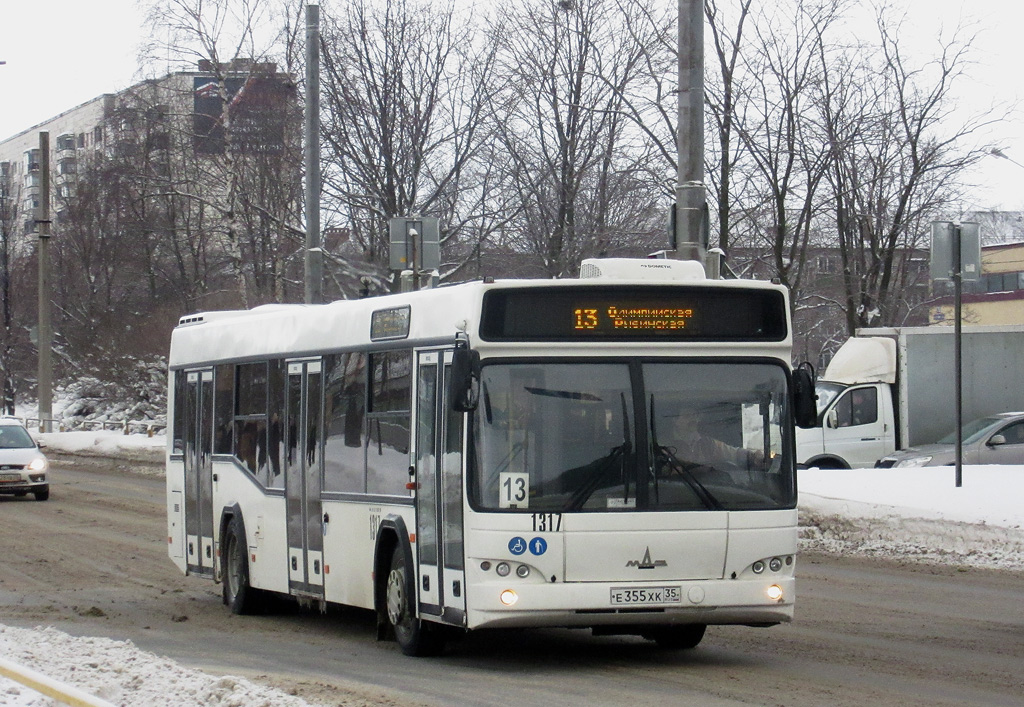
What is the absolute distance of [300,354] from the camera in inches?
483

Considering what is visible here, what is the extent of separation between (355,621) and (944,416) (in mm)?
15481

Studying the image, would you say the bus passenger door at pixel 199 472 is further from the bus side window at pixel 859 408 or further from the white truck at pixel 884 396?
the bus side window at pixel 859 408

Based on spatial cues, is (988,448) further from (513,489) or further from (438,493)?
(513,489)

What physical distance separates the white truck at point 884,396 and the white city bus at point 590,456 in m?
15.5

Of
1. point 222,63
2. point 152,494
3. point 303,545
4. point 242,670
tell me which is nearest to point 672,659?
point 242,670

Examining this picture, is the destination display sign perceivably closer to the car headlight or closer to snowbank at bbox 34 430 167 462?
the car headlight

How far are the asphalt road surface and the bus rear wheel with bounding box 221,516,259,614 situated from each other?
0.20 meters

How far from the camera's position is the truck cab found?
82.8ft

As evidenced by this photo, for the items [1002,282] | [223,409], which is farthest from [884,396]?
[1002,282]

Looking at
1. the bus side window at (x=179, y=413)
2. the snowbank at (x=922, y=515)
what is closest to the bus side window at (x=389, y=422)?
the bus side window at (x=179, y=413)

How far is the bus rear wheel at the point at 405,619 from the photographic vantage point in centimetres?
1005

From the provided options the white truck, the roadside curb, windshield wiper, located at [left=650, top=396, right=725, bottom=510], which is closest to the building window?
the white truck

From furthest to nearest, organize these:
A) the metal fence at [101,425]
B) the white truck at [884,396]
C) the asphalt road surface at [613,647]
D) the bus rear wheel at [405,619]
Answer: the metal fence at [101,425] → the white truck at [884,396] → the bus rear wheel at [405,619] → the asphalt road surface at [613,647]

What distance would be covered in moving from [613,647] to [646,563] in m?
1.60
